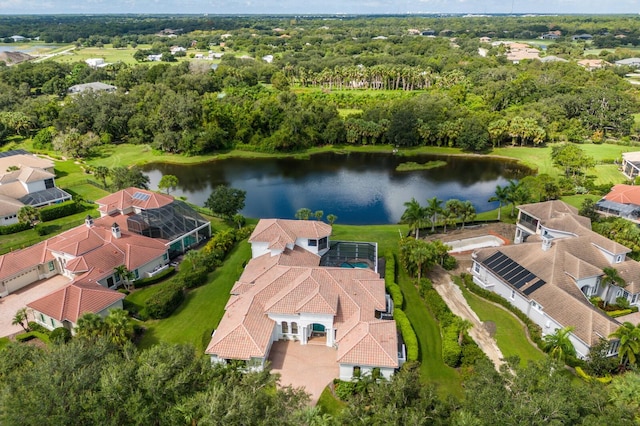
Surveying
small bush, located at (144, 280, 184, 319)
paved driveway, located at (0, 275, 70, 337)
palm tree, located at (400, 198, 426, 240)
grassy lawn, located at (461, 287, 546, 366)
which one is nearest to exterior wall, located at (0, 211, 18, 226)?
paved driveway, located at (0, 275, 70, 337)

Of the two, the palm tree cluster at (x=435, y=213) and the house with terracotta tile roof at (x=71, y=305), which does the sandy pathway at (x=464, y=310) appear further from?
the house with terracotta tile roof at (x=71, y=305)

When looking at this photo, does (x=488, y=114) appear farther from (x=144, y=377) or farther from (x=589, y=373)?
(x=144, y=377)

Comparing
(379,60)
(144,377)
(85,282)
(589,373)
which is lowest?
(589,373)

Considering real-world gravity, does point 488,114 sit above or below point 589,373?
above

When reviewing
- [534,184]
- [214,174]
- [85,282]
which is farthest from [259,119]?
[85,282]

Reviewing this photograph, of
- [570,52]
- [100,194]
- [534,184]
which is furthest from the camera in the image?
[570,52]

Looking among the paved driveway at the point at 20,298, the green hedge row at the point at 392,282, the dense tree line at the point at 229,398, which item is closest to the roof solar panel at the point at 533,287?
the green hedge row at the point at 392,282
